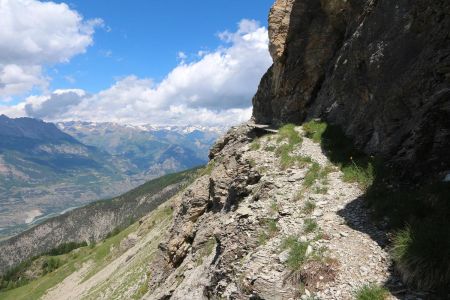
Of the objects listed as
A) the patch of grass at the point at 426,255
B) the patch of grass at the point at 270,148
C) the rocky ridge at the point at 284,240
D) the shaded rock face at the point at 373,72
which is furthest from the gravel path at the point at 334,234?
the patch of grass at the point at 270,148

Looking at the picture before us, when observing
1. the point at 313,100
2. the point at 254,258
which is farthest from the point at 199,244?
the point at 313,100

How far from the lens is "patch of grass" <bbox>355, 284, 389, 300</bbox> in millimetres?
11156

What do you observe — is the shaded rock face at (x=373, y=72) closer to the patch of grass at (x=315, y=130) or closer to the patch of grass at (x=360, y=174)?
the patch of grass at (x=315, y=130)

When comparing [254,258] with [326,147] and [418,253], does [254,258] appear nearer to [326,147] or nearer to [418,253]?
[418,253]

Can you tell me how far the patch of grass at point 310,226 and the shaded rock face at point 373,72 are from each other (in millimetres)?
4811

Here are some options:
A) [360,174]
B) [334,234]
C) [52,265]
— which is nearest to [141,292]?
[360,174]

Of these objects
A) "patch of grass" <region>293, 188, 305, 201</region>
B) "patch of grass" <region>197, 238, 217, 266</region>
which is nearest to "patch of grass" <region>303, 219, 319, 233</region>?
"patch of grass" <region>293, 188, 305, 201</region>

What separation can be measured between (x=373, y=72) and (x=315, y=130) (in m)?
7.01

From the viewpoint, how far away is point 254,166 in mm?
26422

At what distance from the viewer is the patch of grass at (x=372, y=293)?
36.6ft

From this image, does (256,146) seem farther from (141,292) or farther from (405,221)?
(141,292)

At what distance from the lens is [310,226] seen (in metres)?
16.1

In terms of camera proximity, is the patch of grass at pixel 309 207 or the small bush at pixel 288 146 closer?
the patch of grass at pixel 309 207

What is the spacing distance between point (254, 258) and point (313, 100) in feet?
79.5
